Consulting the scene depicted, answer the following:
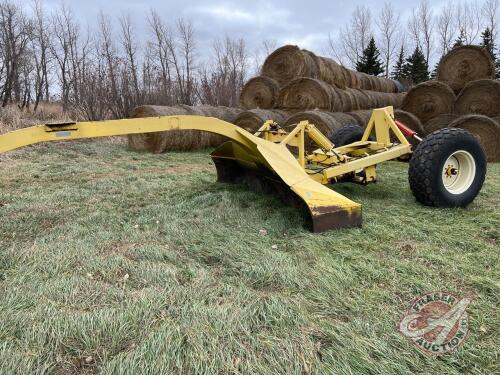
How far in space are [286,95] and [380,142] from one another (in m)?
5.84

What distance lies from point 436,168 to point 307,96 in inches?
258

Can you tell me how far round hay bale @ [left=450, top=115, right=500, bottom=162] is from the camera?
327 inches

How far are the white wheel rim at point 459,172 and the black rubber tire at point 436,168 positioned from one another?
0.09 m

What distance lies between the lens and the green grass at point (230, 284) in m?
1.82

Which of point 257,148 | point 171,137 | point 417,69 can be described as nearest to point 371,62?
point 417,69

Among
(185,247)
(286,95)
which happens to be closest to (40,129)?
(185,247)

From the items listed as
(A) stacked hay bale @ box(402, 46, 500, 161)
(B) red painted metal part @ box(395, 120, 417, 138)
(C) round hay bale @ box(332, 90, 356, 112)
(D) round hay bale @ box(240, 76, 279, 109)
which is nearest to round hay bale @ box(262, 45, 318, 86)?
(D) round hay bale @ box(240, 76, 279, 109)

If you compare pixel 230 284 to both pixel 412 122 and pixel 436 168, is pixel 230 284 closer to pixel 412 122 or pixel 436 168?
pixel 436 168

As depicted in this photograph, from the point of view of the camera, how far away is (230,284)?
8.38 feet

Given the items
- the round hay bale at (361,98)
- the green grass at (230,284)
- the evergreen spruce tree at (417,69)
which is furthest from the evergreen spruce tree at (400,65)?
the green grass at (230,284)

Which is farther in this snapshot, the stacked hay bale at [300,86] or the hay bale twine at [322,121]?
the stacked hay bale at [300,86]

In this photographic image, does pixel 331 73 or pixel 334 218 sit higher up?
pixel 331 73

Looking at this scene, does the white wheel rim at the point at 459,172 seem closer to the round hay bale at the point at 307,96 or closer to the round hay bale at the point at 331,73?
the round hay bale at the point at 307,96

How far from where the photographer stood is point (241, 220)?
3.94 metres
